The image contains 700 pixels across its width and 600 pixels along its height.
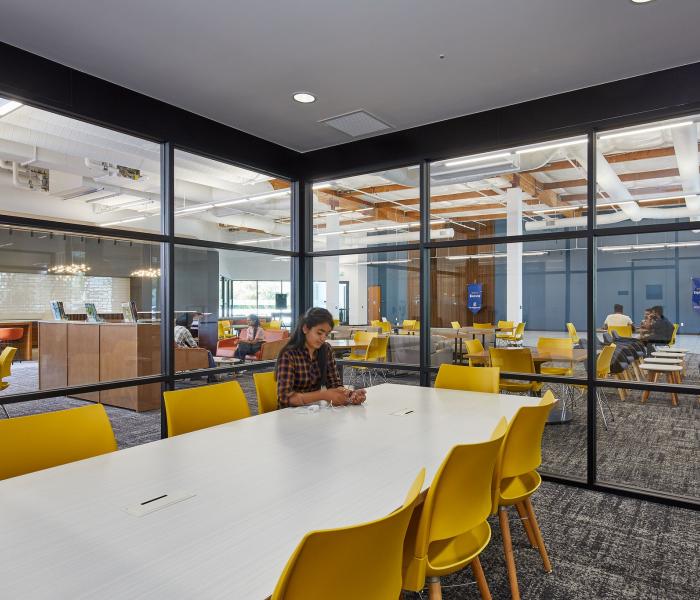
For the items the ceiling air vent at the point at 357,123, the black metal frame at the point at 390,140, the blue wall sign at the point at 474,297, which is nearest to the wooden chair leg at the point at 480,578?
the black metal frame at the point at 390,140

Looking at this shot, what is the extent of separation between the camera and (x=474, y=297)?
4.88m

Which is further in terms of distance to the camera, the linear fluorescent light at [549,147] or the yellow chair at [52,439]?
the linear fluorescent light at [549,147]

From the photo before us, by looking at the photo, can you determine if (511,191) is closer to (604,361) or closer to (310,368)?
(604,361)

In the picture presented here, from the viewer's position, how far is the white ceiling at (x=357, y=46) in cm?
294

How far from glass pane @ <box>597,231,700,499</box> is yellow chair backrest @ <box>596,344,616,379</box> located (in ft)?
0.10

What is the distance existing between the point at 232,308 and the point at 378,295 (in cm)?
155

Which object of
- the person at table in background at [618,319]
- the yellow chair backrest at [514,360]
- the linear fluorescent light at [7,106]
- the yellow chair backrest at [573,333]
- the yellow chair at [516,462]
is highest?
the linear fluorescent light at [7,106]

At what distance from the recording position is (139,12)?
296cm

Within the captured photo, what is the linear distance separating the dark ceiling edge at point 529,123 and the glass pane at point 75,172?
2.06 m

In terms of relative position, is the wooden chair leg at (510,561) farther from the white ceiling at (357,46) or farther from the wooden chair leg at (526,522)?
the white ceiling at (357,46)

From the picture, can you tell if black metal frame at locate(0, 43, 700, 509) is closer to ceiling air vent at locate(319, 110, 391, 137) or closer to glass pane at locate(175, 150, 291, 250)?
glass pane at locate(175, 150, 291, 250)

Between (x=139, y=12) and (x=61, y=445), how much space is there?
242 centimetres

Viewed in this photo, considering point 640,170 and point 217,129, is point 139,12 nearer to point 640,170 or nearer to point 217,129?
point 217,129

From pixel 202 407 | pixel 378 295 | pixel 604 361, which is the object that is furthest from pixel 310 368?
pixel 604 361
